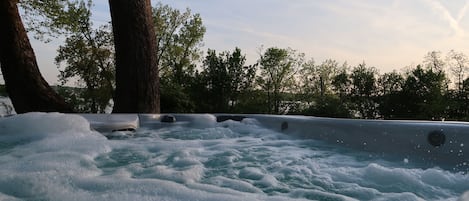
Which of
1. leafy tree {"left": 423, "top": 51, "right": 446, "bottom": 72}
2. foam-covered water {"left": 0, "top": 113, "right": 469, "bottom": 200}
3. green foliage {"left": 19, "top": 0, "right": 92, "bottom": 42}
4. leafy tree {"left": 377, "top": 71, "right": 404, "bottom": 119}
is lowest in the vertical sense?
foam-covered water {"left": 0, "top": 113, "right": 469, "bottom": 200}

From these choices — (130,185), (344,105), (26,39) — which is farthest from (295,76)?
(130,185)

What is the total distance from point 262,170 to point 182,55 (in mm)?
9321

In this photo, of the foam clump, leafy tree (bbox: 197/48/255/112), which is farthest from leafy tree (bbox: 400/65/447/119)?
the foam clump

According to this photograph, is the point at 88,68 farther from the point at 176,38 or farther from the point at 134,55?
the point at 134,55

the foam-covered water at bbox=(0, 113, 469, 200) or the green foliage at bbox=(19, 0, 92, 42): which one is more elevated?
the green foliage at bbox=(19, 0, 92, 42)

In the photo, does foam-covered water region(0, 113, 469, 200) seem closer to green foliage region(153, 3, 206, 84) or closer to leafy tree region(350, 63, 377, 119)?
leafy tree region(350, 63, 377, 119)

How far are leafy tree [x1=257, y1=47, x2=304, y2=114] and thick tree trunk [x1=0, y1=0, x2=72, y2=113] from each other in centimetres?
504

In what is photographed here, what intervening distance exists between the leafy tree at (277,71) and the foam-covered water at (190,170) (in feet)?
19.5

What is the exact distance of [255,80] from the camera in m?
8.25

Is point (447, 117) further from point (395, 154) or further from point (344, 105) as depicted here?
point (395, 154)

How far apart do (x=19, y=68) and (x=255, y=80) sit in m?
5.06

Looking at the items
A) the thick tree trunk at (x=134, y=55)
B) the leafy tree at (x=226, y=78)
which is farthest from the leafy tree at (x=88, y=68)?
the thick tree trunk at (x=134, y=55)

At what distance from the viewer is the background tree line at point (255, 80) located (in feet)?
18.5

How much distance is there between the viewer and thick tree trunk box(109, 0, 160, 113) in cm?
399
